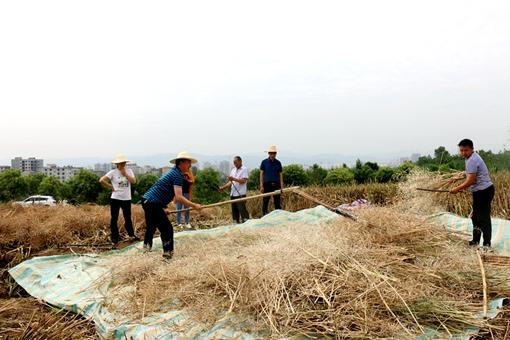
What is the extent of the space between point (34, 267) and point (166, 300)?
2299 mm

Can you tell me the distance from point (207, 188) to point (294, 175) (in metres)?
4.50

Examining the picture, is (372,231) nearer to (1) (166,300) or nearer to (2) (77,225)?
(1) (166,300)

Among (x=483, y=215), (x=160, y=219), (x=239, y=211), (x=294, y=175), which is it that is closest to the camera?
(x=160, y=219)

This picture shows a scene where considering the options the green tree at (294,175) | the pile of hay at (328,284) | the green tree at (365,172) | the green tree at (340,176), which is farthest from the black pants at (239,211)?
the green tree at (294,175)

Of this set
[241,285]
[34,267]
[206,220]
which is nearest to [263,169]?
[206,220]

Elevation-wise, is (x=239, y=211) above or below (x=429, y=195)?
below

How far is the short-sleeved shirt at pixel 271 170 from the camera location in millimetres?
7582

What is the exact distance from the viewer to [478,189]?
4883mm

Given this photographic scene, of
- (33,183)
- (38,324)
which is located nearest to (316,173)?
(38,324)

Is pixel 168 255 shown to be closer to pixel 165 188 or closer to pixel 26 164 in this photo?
pixel 165 188

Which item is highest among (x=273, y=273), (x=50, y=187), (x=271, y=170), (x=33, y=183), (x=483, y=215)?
(x=271, y=170)

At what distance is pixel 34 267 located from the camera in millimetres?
4492

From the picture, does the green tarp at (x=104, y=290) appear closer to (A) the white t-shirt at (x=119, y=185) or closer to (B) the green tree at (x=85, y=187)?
(A) the white t-shirt at (x=119, y=185)

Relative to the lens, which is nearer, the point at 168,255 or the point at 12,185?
the point at 168,255
